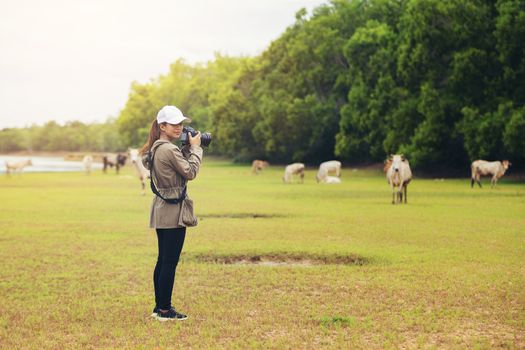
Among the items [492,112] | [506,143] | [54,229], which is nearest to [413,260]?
[54,229]

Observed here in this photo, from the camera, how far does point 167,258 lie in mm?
A: 7547

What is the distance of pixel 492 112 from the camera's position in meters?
38.8

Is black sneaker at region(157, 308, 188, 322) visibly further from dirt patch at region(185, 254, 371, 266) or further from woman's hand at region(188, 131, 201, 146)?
dirt patch at region(185, 254, 371, 266)

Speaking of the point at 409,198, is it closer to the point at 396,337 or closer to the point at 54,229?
the point at 54,229

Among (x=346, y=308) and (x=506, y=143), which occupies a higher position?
(x=506, y=143)

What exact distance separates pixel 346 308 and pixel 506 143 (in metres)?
29.5

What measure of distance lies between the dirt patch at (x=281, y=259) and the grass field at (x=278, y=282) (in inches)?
1.3

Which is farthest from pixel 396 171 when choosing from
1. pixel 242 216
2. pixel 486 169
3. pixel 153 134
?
pixel 153 134

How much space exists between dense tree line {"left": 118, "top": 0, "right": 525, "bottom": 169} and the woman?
30.5 meters

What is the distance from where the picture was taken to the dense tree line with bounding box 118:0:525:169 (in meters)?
38.1

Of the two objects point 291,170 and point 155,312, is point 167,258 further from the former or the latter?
point 291,170

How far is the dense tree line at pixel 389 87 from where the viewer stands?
3809 cm

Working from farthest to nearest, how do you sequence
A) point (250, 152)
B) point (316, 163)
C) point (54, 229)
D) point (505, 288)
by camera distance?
point (250, 152) < point (316, 163) < point (54, 229) < point (505, 288)

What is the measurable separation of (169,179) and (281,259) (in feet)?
17.7
